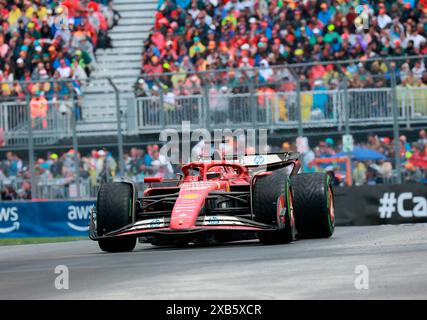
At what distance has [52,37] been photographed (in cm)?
3098

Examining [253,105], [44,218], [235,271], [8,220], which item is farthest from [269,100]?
[235,271]

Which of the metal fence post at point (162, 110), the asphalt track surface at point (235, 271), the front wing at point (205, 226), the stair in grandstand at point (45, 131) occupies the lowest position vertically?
the asphalt track surface at point (235, 271)

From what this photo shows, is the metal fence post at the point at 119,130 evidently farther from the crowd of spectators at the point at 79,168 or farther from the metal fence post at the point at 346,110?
the metal fence post at the point at 346,110

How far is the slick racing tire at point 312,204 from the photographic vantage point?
648 inches

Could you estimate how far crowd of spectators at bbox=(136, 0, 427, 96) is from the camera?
2786 centimetres

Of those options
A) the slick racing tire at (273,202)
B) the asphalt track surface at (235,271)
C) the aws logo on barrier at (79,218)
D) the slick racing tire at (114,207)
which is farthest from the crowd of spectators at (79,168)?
the slick racing tire at (273,202)

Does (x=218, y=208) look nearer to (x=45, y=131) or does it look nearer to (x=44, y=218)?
(x=44, y=218)

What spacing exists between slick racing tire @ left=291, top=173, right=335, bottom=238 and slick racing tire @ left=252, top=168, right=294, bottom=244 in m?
1.07

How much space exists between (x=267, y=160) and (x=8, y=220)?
867 cm

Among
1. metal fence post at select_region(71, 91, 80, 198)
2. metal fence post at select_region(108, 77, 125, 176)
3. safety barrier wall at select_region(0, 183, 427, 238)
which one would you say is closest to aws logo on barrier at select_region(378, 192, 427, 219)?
safety barrier wall at select_region(0, 183, 427, 238)

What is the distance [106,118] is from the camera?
24.1 m

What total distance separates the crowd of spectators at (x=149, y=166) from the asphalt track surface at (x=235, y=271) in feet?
19.4

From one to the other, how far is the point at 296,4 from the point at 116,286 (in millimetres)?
19483
